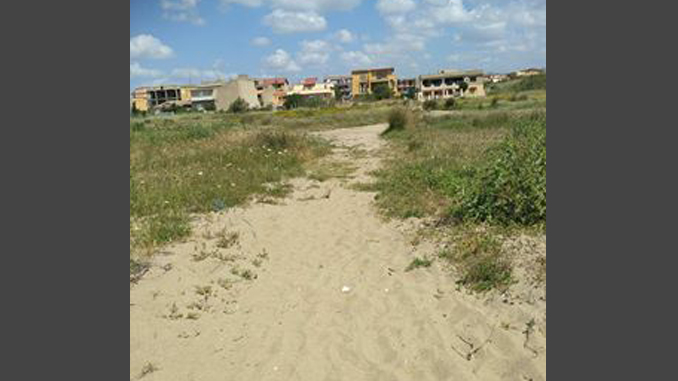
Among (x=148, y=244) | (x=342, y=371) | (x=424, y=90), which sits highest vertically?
(x=424, y=90)

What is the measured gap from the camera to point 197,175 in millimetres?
10492

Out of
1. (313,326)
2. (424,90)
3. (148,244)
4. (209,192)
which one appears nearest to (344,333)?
(313,326)

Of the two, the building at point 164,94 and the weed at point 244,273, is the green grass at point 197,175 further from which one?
the building at point 164,94

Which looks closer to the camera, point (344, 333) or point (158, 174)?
point (344, 333)

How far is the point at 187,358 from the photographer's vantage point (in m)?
3.83

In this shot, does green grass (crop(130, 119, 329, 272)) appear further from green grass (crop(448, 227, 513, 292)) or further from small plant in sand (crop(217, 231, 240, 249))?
green grass (crop(448, 227, 513, 292))

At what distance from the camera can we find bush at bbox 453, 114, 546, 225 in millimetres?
5863

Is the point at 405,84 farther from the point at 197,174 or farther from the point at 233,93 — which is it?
the point at 197,174

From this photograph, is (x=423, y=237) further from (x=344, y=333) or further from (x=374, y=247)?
(x=344, y=333)

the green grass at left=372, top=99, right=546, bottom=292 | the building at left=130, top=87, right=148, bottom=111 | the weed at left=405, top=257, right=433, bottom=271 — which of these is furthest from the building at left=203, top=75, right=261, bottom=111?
the weed at left=405, top=257, right=433, bottom=271

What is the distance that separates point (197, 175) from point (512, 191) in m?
6.41

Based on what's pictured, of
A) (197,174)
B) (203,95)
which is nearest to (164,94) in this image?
(203,95)

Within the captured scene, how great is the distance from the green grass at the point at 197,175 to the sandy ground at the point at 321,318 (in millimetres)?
730

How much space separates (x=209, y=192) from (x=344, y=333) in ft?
17.2
